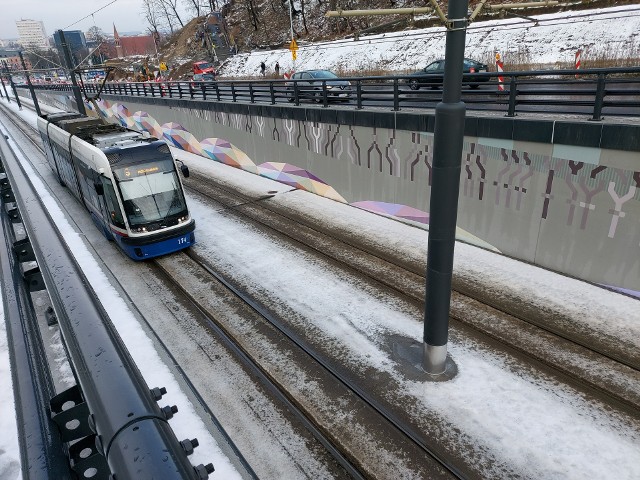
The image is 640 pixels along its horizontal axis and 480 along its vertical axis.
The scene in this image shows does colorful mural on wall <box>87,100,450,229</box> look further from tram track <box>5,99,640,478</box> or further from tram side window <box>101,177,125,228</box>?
tram side window <box>101,177,125,228</box>

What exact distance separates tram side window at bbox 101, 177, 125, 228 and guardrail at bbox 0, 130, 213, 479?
801cm

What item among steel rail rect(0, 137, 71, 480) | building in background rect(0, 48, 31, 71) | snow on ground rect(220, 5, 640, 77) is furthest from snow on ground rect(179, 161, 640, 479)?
building in background rect(0, 48, 31, 71)

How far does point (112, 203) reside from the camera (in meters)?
10.6

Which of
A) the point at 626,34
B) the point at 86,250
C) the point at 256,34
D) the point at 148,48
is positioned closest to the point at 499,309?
the point at 86,250

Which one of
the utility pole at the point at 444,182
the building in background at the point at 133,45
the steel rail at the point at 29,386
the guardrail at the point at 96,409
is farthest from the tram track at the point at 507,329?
the building in background at the point at 133,45

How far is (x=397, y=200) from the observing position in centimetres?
1273

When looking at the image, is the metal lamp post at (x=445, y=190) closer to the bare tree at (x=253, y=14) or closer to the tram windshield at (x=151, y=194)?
the tram windshield at (x=151, y=194)

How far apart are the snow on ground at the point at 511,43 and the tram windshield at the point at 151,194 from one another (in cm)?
2202

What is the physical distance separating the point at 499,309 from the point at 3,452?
7764mm

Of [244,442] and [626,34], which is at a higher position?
[626,34]

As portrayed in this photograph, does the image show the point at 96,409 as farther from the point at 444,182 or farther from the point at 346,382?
the point at 346,382

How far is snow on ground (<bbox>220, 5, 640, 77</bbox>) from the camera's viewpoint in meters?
25.7

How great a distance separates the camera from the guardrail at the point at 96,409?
5.39ft

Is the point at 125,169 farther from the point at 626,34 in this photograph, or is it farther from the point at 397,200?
the point at 626,34
